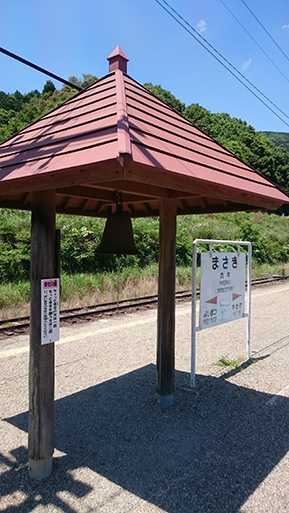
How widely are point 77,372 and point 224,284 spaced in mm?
2488

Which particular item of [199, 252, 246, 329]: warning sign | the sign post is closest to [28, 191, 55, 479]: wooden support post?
the sign post

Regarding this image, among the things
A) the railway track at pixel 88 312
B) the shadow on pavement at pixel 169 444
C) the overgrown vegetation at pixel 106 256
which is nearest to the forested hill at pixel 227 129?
the overgrown vegetation at pixel 106 256

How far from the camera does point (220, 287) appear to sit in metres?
5.44

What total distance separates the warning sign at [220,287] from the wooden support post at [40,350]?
8.35 feet

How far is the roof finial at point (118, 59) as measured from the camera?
13.5 ft

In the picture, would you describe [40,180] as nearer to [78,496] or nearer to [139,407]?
[78,496]

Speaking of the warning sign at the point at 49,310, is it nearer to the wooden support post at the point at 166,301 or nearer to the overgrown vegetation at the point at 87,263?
the wooden support post at the point at 166,301

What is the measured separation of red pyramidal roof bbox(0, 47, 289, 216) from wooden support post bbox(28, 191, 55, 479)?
27 cm

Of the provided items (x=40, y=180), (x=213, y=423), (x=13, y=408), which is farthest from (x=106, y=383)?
(x=40, y=180)

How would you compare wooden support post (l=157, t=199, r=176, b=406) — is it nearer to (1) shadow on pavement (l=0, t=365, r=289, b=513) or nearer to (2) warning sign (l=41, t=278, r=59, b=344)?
(1) shadow on pavement (l=0, t=365, r=289, b=513)

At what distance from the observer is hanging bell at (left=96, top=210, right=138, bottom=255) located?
12.9 feet

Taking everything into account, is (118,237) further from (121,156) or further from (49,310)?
(121,156)

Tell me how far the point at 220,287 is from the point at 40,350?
3.11 metres

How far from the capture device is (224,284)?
18.1 ft
